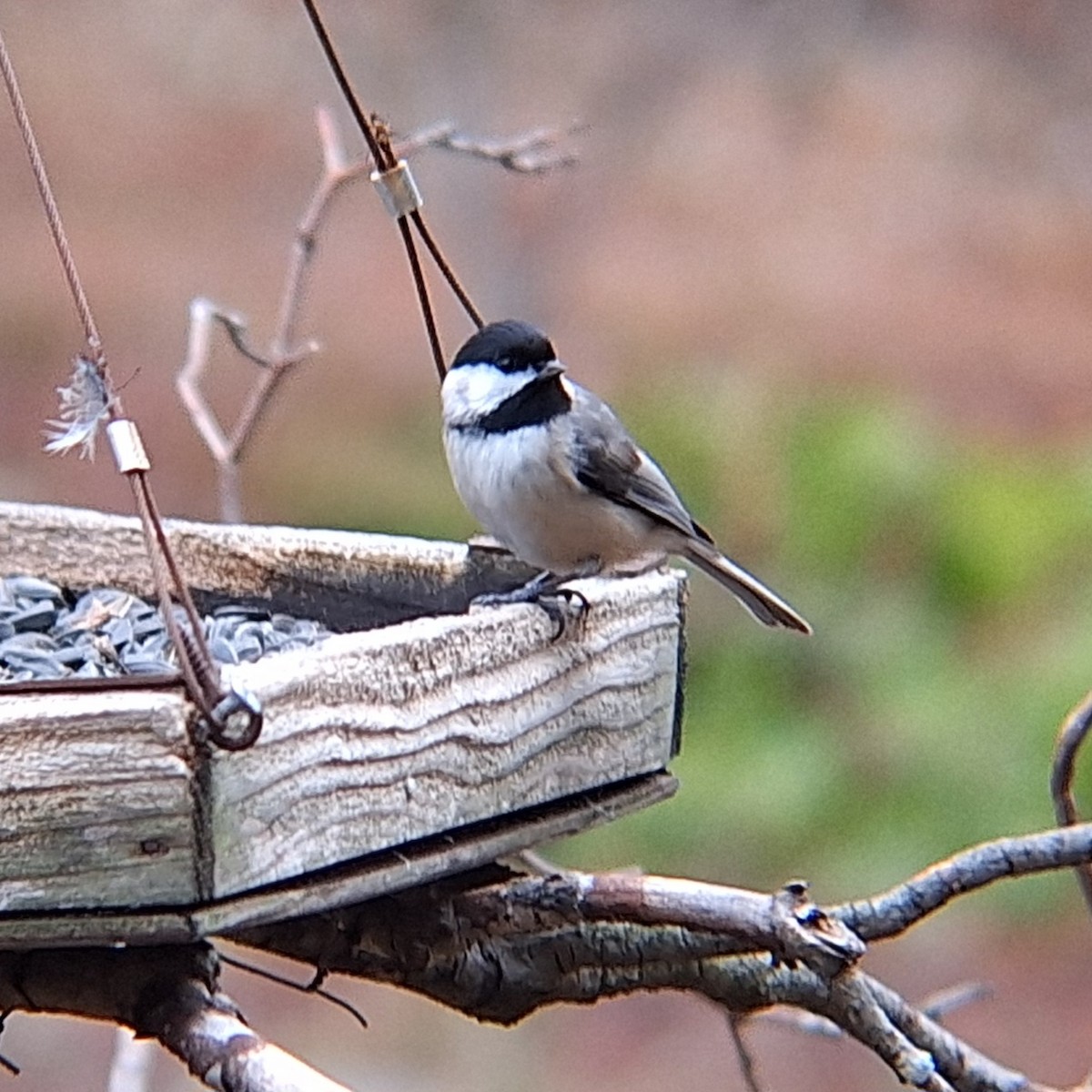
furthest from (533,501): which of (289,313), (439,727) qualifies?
(439,727)

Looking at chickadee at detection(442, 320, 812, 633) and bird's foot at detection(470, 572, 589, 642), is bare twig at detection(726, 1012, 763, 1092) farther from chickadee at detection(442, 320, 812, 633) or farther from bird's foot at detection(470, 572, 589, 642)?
chickadee at detection(442, 320, 812, 633)

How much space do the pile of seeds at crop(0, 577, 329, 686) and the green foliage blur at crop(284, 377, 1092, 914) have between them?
2.42 metres

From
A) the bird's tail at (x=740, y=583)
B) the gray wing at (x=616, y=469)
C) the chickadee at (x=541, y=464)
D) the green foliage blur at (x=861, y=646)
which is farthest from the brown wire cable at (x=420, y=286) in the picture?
the green foliage blur at (x=861, y=646)

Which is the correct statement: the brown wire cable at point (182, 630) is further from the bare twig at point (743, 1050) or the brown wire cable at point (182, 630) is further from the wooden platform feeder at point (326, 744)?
the bare twig at point (743, 1050)

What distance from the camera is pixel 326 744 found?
4.46ft

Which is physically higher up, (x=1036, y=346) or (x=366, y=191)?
(x=366, y=191)

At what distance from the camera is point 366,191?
6.86 metres

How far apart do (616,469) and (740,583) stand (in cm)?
26

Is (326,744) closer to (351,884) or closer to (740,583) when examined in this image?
(351,884)

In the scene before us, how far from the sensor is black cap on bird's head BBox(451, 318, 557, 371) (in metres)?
2.03

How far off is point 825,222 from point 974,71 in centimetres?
69

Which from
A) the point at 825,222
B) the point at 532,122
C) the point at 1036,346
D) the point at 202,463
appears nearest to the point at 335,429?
the point at 202,463

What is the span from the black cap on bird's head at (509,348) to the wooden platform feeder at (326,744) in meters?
0.21

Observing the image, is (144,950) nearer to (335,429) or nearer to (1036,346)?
(335,429)
